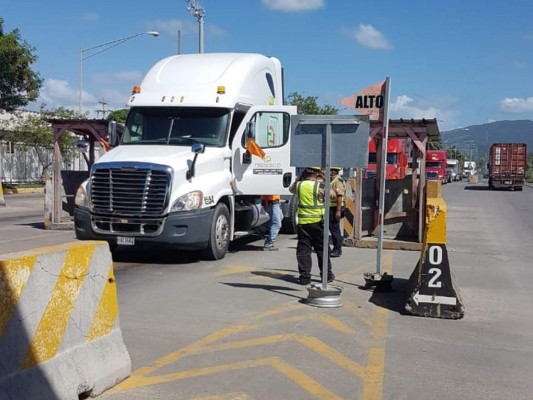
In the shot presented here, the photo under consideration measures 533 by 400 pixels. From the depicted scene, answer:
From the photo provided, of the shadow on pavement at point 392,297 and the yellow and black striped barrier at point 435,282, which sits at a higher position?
the yellow and black striped barrier at point 435,282

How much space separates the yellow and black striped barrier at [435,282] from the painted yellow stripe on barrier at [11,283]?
15.9 ft

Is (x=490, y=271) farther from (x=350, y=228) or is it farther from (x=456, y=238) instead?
(x=456, y=238)

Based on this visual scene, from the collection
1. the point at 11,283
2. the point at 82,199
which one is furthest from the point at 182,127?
the point at 11,283

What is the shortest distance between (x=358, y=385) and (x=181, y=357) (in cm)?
165

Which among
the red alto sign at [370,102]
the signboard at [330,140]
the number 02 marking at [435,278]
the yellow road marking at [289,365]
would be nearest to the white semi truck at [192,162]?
the red alto sign at [370,102]

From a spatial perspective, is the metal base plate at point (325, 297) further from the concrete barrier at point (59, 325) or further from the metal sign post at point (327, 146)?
the concrete barrier at point (59, 325)

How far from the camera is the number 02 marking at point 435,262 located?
749 cm

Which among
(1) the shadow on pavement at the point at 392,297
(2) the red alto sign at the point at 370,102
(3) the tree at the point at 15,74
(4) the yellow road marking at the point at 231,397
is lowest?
(4) the yellow road marking at the point at 231,397

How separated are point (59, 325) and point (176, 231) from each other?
6.07 metres

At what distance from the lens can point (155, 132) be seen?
11969 millimetres

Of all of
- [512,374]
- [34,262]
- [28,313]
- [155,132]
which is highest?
[155,132]

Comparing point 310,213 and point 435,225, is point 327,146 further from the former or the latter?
point 435,225

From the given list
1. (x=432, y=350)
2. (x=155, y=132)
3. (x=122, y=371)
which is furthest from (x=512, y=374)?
(x=155, y=132)

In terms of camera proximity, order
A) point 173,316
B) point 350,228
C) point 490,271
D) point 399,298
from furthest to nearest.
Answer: point 350,228 → point 490,271 → point 399,298 → point 173,316
